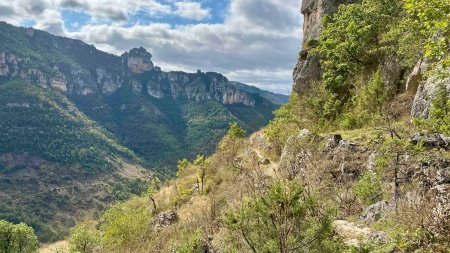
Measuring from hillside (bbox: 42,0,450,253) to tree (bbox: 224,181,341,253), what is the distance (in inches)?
1.3

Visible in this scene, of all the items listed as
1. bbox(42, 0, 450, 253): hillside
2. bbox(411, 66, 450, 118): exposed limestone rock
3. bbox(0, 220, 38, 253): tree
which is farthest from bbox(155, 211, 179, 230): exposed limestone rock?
bbox(0, 220, 38, 253): tree

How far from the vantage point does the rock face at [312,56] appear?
147 feet

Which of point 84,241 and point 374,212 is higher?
point 374,212

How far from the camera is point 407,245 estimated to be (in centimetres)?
980

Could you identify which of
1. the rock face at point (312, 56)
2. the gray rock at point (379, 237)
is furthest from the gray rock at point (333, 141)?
the rock face at point (312, 56)

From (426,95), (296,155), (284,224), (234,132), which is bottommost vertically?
(234,132)

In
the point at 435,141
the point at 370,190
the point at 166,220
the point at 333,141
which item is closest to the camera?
the point at 435,141

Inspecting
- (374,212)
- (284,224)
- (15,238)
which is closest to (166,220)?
(374,212)

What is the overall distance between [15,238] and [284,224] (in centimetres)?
5993

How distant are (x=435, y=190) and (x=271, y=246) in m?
5.97

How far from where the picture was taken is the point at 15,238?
5794cm

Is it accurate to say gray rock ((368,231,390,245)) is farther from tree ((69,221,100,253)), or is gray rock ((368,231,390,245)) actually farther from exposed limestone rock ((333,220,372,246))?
tree ((69,221,100,253))

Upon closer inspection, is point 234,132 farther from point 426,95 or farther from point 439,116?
point 439,116

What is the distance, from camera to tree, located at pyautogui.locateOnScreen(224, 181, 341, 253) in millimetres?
10742
